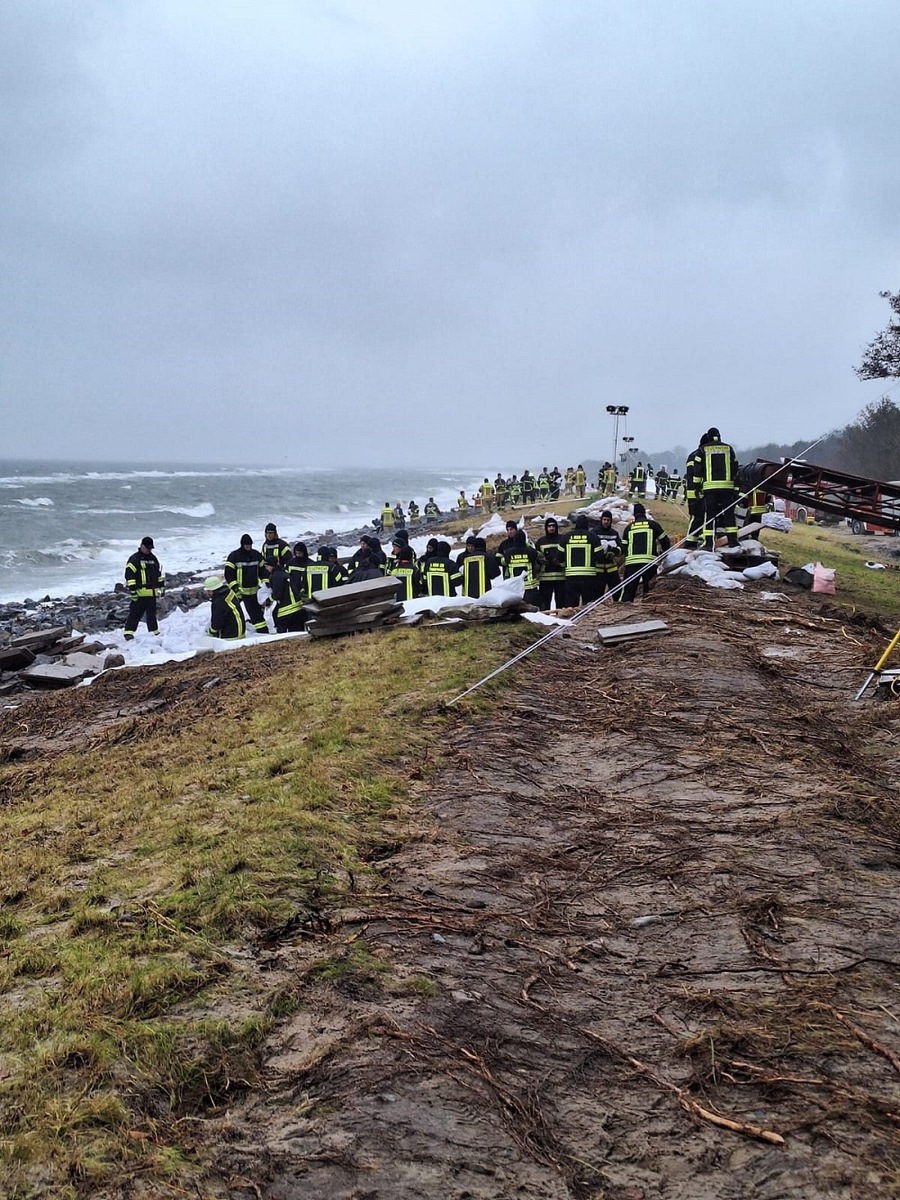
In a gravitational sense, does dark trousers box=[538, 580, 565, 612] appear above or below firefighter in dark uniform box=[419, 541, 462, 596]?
below

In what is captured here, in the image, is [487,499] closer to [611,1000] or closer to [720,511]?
[720,511]

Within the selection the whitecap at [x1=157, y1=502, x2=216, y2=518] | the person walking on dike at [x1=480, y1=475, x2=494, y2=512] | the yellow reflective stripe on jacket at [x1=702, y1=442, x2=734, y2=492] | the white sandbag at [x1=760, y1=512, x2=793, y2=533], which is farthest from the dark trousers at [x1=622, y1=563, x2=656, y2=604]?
the whitecap at [x1=157, y1=502, x2=216, y2=518]

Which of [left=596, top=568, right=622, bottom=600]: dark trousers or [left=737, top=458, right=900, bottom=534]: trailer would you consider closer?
[left=737, top=458, right=900, bottom=534]: trailer

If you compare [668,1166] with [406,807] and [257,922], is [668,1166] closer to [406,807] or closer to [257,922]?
[257,922]

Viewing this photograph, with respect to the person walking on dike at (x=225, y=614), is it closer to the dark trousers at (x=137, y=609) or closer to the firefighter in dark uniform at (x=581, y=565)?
the dark trousers at (x=137, y=609)

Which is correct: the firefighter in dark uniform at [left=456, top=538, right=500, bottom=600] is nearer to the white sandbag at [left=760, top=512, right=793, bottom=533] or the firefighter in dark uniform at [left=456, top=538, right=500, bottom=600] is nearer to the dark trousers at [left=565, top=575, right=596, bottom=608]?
the dark trousers at [left=565, top=575, right=596, bottom=608]

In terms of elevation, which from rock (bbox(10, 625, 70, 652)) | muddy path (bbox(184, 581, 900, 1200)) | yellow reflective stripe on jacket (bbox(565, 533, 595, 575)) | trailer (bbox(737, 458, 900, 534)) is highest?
trailer (bbox(737, 458, 900, 534))

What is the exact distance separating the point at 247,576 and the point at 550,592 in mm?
5108

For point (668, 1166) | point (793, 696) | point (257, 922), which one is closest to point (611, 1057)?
point (668, 1166)

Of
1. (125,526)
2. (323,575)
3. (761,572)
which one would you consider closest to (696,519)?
(761,572)

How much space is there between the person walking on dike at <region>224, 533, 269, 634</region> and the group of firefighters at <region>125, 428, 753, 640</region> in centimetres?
2

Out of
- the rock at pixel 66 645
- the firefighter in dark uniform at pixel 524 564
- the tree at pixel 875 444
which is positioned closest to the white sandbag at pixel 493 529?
the firefighter in dark uniform at pixel 524 564

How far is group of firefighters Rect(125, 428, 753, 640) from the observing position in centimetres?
1088

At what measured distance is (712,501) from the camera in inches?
453
